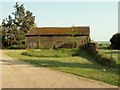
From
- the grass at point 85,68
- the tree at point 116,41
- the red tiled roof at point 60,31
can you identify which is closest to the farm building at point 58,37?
the red tiled roof at point 60,31

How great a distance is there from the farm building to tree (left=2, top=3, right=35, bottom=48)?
328 centimetres

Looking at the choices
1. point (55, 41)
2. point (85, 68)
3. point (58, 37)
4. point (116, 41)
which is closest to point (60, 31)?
point (58, 37)

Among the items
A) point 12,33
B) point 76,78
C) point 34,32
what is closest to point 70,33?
point 34,32

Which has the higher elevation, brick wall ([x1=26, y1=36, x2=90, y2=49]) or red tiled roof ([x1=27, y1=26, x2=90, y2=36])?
red tiled roof ([x1=27, y1=26, x2=90, y2=36])

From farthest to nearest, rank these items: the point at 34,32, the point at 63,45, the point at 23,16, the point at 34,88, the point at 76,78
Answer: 1. the point at 23,16
2. the point at 34,32
3. the point at 63,45
4. the point at 76,78
5. the point at 34,88

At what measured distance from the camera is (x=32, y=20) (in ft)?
253

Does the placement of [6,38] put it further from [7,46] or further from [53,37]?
[53,37]

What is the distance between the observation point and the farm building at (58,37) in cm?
6012

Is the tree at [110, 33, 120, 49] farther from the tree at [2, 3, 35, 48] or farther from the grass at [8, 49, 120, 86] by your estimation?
the grass at [8, 49, 120, 86]

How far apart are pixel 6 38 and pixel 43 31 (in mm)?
8865

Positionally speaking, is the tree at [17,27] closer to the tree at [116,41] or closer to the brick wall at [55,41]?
the brick wall at [55,41]

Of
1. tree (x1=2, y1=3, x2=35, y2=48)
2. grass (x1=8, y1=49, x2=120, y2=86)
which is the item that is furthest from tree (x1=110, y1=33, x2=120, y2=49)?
grass (x1=8, y1=49, x2=120, y2=86)

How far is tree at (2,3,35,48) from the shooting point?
219 ft

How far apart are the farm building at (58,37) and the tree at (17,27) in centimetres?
328
